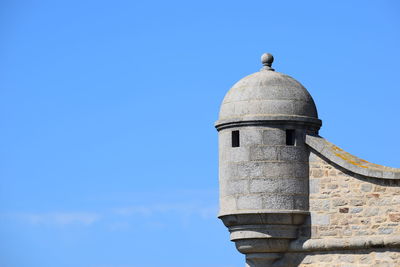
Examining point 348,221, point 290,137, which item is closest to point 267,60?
point 290,137

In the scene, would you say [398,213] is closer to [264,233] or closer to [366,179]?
[366,179]

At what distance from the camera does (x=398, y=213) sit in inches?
988

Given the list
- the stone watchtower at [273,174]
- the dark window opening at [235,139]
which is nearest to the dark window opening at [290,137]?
the stone watchtower at [273,174]

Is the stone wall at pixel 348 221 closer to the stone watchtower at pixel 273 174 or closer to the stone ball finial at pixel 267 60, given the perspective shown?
the stone watchtower at pixel 273 174

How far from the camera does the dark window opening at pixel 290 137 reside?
2653cm

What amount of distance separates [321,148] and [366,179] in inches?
43.1

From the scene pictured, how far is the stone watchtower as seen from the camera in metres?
26.3

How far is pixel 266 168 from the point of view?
2630 centimetres

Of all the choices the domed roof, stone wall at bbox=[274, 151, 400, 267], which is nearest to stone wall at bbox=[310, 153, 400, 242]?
stone wall at bbox=[274, 151, 400, 267]

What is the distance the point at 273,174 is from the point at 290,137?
2.48 feet

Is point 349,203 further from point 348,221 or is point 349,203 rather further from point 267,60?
point 267,60

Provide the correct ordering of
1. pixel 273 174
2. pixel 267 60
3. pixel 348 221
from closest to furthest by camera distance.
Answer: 1. pixel 348 221
2. pixel 273 174
3. pixel 267 60

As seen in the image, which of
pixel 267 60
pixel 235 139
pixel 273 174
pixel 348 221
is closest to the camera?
pixel 348 221

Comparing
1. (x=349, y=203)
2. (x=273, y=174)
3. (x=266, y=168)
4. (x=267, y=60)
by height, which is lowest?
(x=349, y=203)
